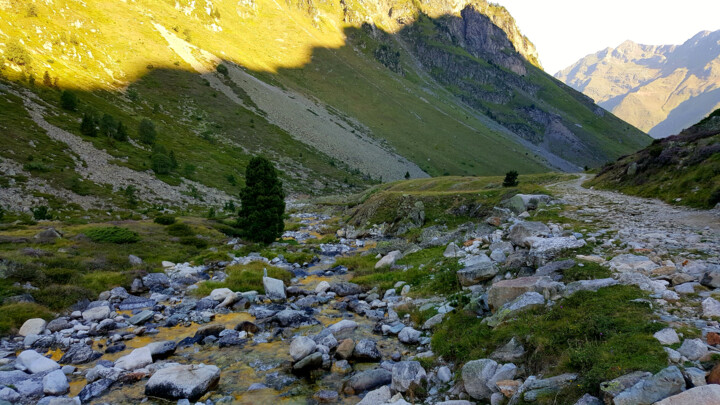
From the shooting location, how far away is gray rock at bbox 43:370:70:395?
8.87m

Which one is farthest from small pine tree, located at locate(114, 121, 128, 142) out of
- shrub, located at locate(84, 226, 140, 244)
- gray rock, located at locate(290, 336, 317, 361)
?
gray rock, located at locate(290, 336, 317, 361)

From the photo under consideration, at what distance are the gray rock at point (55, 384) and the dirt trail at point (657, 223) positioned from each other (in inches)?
704

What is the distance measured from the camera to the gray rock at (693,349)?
5250mm

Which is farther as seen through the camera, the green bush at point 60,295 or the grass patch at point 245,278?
the grass patch at point 245,278

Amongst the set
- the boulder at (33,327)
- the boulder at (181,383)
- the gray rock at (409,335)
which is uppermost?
the gray rock at (409,335)

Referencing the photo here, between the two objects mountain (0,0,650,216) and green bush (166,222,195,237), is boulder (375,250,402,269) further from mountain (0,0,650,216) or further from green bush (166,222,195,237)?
mountain (0,0,650,216)

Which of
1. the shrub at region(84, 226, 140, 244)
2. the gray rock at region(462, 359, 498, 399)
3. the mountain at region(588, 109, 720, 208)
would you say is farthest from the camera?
the shrub at region(84, 226, 140, 244)

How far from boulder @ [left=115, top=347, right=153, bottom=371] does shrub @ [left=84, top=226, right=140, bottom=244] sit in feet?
57.5

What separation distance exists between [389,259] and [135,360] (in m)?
13.9

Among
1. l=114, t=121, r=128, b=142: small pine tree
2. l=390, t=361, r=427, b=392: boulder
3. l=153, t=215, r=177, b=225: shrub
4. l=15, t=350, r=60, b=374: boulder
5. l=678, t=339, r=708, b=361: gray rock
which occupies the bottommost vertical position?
l=114, t=121, r=128, b=142: small pine tree

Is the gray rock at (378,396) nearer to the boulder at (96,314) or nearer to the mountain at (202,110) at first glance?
the boulder at (96,314)

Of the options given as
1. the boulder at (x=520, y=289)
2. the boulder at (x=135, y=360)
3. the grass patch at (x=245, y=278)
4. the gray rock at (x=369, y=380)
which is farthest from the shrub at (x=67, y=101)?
the boulder at (x=520, y=289)

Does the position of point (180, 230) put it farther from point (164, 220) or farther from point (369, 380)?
point (369, 380)

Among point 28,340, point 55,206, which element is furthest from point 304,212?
point 28,340
